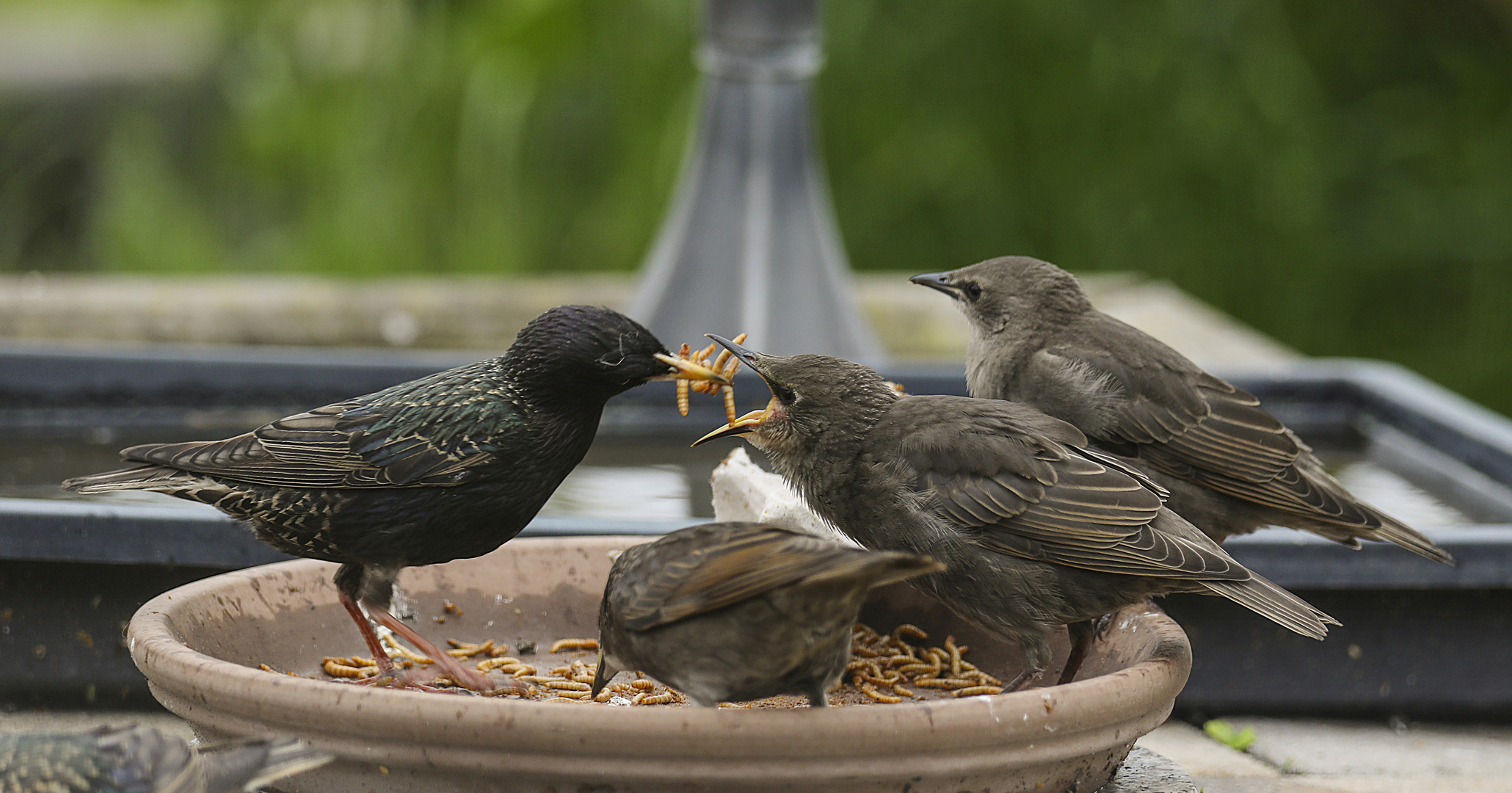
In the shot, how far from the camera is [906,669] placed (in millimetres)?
3318

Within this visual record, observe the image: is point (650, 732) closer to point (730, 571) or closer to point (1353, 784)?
point (730, 571)

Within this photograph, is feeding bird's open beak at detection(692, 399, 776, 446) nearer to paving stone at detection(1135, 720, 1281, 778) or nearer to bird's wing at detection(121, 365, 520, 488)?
bird's wing at detection(121, 365, 520, 488)

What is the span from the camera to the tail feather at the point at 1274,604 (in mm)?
2992

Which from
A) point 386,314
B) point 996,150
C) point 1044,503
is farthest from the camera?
point 996,150

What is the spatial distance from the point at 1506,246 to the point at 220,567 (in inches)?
342

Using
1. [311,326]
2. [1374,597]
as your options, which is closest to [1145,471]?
[1374,597]

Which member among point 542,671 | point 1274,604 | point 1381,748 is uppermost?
point 1274,604

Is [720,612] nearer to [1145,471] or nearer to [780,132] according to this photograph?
[1145,471]

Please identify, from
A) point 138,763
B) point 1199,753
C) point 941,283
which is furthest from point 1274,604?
point 138,763

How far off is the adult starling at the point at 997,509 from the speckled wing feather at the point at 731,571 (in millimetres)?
488

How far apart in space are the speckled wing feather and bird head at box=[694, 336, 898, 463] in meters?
0.52

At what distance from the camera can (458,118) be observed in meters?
10.2

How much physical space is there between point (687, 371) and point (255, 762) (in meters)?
1.06

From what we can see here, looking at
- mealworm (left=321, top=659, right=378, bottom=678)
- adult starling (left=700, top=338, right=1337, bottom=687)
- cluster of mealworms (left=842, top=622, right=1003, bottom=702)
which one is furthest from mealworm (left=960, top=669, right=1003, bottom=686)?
mealworm (left=321, top=659, right=378, bottom=678)
